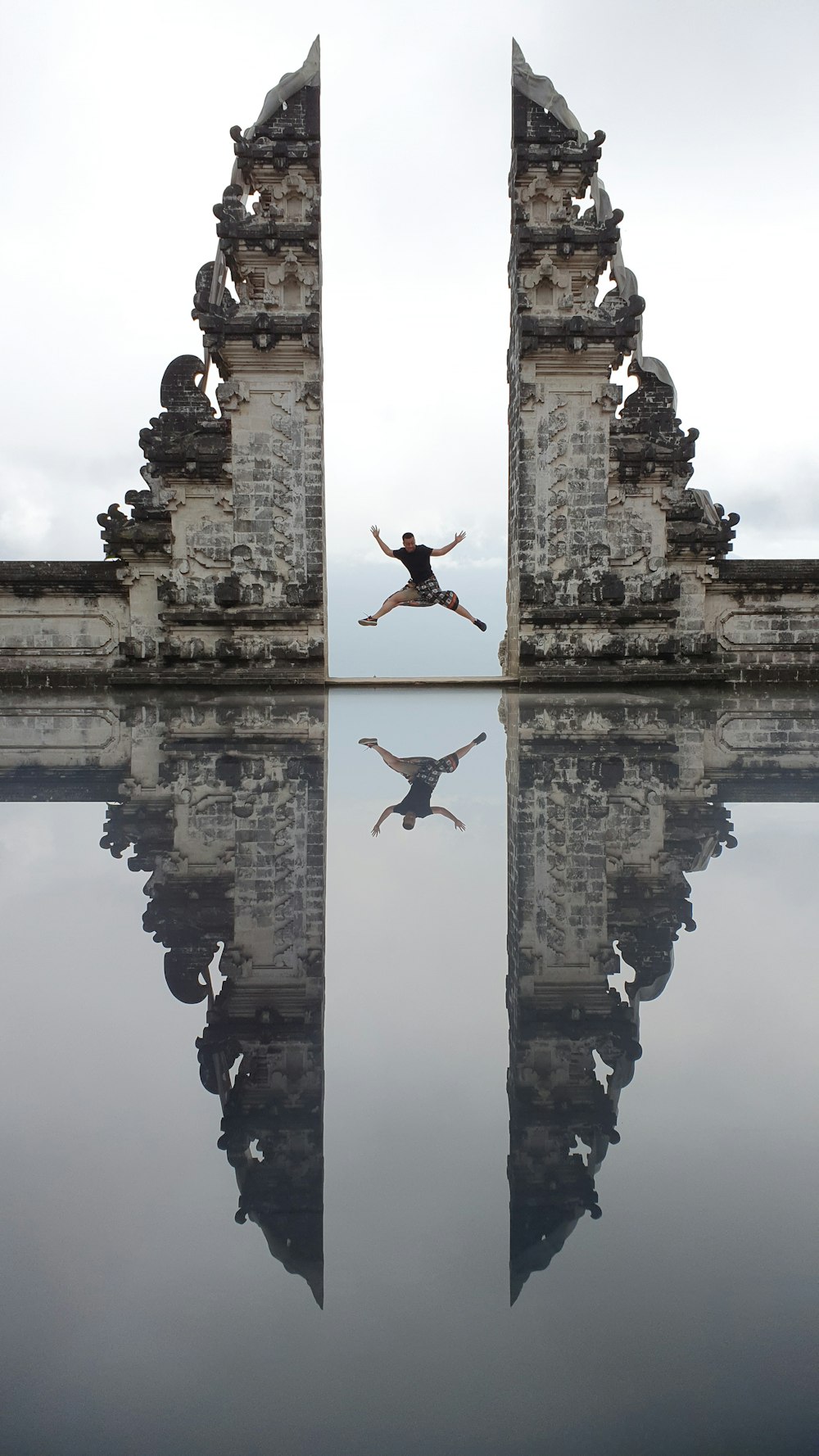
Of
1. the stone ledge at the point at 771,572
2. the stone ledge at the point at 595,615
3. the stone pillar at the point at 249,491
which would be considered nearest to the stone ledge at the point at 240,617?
the stone pillar at the point at 249,491

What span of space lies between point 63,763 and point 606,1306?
4.05 m

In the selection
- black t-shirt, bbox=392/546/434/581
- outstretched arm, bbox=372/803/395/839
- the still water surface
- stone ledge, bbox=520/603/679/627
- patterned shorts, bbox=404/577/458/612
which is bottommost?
the still water surface

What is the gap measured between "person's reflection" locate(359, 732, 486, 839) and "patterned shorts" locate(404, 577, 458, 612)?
525 cm

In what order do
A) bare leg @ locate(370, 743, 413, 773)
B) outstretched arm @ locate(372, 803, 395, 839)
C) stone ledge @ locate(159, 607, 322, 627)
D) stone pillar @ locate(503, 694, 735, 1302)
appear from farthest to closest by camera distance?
stone ledge @ locate(159, 607, 322, 627), bare leg @ locate(370, 743, 413, 773), outstretched arm @ locate(372, 803, 395, 839), stone pillar @ locate(503, 694, 735, 1302)

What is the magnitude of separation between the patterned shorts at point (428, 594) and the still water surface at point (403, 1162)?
8788mm

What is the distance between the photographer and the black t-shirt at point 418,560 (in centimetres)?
1109

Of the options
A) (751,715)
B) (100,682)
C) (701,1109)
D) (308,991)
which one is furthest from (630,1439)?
(100,682)

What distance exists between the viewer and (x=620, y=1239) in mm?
924

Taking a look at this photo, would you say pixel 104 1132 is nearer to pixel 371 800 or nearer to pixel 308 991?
pixel 308 991

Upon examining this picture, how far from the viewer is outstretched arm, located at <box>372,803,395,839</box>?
287 cm

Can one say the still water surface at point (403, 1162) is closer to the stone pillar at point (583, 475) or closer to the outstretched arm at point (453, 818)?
the outstretched arm at point (453, 818)

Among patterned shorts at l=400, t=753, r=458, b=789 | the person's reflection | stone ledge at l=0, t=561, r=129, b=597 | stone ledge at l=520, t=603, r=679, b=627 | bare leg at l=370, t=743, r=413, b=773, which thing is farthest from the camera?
stone ledge at l=0, t=561, r=129, b=597

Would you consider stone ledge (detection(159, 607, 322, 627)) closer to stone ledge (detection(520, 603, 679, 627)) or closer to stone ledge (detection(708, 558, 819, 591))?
stone ledge (detection(520, 603, 679, 627))

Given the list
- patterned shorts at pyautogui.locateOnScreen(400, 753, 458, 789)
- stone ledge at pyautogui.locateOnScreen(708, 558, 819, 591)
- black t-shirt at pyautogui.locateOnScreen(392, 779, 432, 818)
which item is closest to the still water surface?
black t-shirt at pyautogui.locateOnScreen(392, 779, 432, 818)
